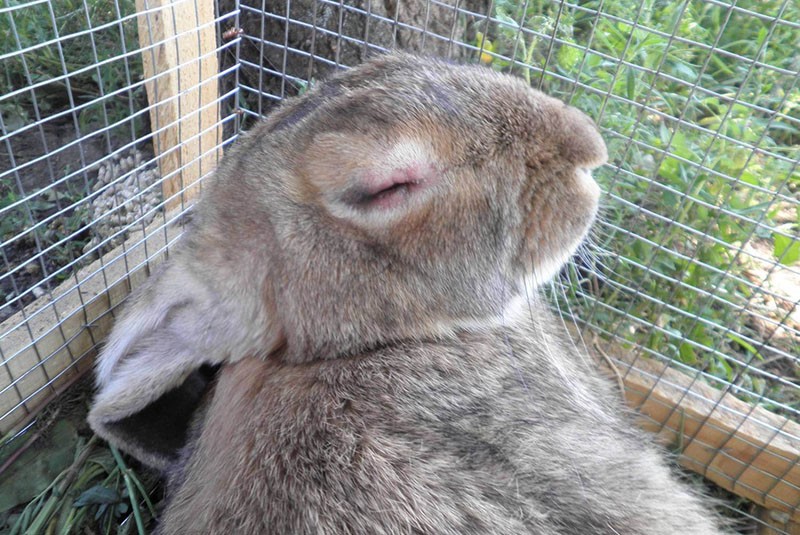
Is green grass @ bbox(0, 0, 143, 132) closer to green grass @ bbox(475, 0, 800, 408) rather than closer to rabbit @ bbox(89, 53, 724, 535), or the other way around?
rabbit @ bbox(89, 53, 724, 535)

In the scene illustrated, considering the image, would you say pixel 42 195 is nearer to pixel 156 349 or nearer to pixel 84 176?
pixel 84 176

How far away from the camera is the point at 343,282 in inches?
63.7

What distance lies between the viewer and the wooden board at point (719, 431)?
7.60 feet

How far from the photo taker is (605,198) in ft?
7.84

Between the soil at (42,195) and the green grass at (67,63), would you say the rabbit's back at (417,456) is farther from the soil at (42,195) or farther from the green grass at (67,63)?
the green grass at (67,63)

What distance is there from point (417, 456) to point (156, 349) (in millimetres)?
721

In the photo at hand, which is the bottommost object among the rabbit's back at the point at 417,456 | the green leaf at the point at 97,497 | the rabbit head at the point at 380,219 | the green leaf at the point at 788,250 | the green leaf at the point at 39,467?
the green leaf at the point at 97,497

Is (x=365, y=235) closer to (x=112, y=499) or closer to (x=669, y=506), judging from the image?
(x=669, y=506)

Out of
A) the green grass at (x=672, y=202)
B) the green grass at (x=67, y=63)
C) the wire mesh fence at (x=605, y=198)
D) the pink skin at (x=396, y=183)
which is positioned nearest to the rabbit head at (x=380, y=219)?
the pink skin at (x=396, y=183)

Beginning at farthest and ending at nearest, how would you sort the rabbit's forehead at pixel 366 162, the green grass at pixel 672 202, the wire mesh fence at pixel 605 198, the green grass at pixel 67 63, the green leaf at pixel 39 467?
the green grass at pixel 67 63 → the green grass at pixel 672 202 → the wire mesh fence at pixel 605 198 → the green leaf at pixel 39 467 → the rabbit's forehead at pixel 366 162

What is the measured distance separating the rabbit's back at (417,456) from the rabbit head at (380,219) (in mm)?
95

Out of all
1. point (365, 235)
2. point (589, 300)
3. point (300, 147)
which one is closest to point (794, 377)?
point (589, 300)

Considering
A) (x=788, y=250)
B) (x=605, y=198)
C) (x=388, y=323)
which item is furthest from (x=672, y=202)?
(x=388, y=323)

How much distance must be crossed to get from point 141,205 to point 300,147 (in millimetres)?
990
